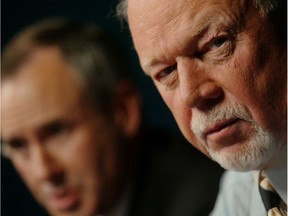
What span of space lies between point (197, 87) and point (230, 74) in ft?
0.11

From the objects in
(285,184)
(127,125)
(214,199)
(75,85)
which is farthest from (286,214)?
(75,85)

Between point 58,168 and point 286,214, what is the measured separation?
1.18 feet

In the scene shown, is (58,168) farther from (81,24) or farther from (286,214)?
(286,214)

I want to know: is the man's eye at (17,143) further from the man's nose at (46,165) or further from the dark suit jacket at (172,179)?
the dark suit jacket at (172,179)

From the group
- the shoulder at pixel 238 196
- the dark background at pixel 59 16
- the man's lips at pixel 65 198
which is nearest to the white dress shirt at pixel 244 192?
the shoulder at pixel 238 196

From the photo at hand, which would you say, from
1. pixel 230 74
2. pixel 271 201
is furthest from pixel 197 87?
pixel 271 201

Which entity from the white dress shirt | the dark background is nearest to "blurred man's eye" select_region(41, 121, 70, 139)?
the dark background

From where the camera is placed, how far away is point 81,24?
2.60 feet

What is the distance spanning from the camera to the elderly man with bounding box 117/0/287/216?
503 mm

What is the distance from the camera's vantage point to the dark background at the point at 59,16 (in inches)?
27.7

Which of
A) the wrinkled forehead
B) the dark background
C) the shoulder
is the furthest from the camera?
the dark background

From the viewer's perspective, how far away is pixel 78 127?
0.82 m

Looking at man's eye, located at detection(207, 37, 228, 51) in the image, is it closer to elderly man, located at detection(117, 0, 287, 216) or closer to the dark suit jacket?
elderly man, located at detection(117, 0, 287, 216)

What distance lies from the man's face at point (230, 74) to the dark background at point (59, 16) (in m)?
0.17
